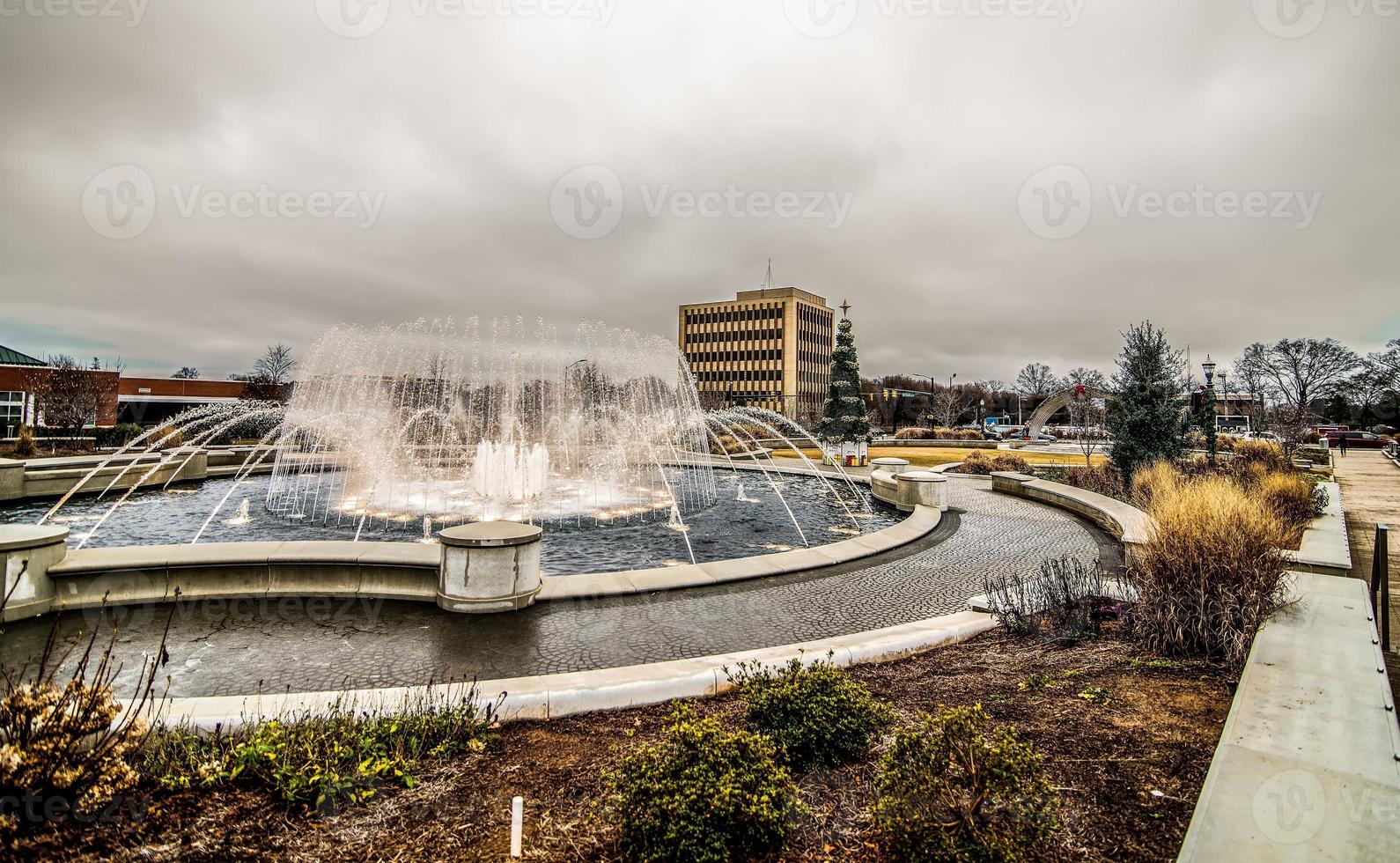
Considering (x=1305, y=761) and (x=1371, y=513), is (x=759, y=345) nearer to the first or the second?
(x=1371, y=513)

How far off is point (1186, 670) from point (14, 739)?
8.25 meters

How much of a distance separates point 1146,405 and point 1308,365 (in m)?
74.0

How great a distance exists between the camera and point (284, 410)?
99.3 feet

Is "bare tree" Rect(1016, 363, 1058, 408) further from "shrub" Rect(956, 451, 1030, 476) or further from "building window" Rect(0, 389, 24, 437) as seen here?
"building window" Rect(0, 389, 24, 437)

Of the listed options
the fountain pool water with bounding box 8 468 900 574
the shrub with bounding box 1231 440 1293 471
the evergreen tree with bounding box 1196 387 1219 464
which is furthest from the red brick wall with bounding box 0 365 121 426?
the shrub with bounding box 1231 440 1293 471

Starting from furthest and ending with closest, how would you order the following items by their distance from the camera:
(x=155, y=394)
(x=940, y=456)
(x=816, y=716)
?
(x=155, y=394), (x=940, y=456), (x=816, y=716)

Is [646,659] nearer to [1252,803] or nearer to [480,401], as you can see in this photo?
[1252,803]

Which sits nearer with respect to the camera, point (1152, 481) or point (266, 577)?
point (266, 577)

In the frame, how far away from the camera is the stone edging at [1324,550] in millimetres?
8773

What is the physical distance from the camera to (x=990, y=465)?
2844cm

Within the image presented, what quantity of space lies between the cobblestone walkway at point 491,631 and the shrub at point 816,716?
2121mm

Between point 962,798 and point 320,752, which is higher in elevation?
point 962,798

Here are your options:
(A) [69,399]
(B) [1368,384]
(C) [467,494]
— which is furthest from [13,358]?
(B) [1368,384]

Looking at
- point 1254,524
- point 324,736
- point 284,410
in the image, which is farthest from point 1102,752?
point 284,410
